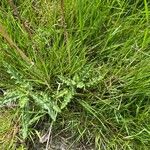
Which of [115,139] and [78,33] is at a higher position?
[78,33]

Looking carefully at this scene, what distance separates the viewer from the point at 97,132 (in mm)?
1493

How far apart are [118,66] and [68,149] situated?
16.4 inches

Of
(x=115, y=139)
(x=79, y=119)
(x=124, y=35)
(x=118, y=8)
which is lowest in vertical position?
(x=115, y=139)

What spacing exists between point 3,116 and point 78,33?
49cm

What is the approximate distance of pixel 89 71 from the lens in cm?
145

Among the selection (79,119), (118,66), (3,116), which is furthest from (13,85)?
(118,66)

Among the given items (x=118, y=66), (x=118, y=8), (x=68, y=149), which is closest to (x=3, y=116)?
(x=68, y=149)

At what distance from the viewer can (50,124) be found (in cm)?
A: 148

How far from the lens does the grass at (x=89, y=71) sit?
4.75ft

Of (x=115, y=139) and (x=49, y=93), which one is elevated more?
(x=49, y=93)

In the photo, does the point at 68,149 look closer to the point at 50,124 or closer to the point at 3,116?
the point at 50,124

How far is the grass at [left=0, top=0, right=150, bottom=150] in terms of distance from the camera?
1.45m

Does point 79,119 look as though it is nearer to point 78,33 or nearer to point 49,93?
point 49,93

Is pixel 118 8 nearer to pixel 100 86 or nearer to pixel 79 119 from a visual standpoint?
pixel 100 86
